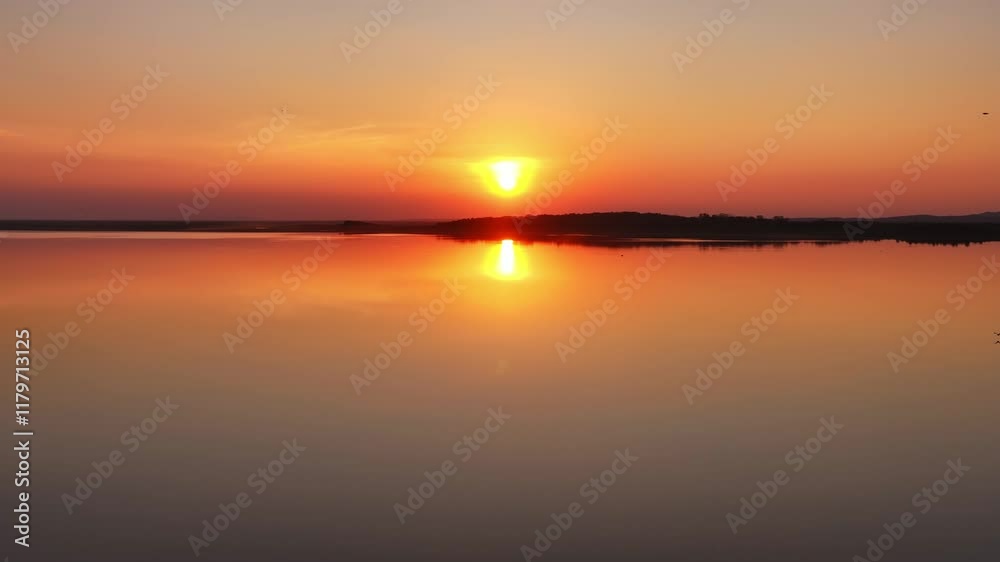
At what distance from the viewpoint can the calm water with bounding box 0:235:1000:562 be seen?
6.91 m

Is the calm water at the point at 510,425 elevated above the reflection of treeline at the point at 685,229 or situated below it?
below

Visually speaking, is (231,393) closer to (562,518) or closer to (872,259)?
(562,518)

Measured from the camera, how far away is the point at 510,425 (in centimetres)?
993

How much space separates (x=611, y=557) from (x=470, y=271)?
24.4 m

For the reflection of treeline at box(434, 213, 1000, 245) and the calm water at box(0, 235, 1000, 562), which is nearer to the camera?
the calm water at box(0, 235, 1000, 562)

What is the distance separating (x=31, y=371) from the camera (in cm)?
1248

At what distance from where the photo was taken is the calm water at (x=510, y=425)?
6910mm

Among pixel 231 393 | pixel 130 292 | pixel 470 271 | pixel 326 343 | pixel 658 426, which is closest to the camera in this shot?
pixel 658 426

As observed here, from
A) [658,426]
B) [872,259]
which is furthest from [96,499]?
[872,259]

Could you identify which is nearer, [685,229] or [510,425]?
[510,425]

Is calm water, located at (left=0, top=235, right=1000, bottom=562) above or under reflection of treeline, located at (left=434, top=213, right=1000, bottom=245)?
under

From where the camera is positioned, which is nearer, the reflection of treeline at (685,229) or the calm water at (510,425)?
the calm water at (510,425)

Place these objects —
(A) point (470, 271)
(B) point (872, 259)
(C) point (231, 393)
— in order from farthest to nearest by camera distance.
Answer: (B) point (872, 259)
(A) point (470, 271)
(C) point (231, 393)

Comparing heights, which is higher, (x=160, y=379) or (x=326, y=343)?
(x=326, y=343)
